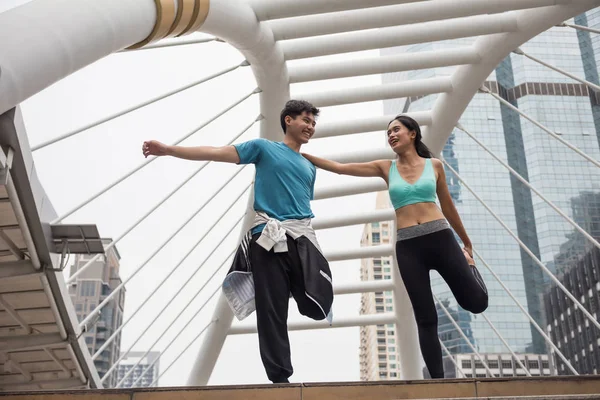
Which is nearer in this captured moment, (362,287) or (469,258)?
(469,258)

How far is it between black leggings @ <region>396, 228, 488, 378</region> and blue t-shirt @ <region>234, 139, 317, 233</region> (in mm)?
754

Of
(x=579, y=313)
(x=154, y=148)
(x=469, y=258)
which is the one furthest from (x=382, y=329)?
(x=154, y=148)

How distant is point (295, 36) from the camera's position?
9.17m

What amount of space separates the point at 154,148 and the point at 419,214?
5.83ft

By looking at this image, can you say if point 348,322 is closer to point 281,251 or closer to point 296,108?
point 296,108

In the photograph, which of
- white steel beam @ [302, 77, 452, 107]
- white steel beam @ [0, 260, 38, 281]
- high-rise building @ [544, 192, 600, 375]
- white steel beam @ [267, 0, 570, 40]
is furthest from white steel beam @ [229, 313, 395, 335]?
high-rise building @ [544, 192, 600, 375]

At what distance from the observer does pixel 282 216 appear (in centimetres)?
467

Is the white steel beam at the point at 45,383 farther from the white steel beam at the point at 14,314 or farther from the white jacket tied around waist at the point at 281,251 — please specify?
the white jacket tied around waist at the point at 281,251

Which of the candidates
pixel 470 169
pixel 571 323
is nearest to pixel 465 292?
pixel 571 323

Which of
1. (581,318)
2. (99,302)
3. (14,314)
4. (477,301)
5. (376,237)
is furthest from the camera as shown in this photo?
(376,237)

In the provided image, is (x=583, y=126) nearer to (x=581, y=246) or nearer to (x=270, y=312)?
(x=581, y=246)

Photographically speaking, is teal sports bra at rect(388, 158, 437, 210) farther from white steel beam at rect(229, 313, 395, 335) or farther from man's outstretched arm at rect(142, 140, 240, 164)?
white steel beam at rect(229, 313, 395, 335)

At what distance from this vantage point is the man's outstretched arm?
4.59 meters

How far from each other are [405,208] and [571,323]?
62.3 m
